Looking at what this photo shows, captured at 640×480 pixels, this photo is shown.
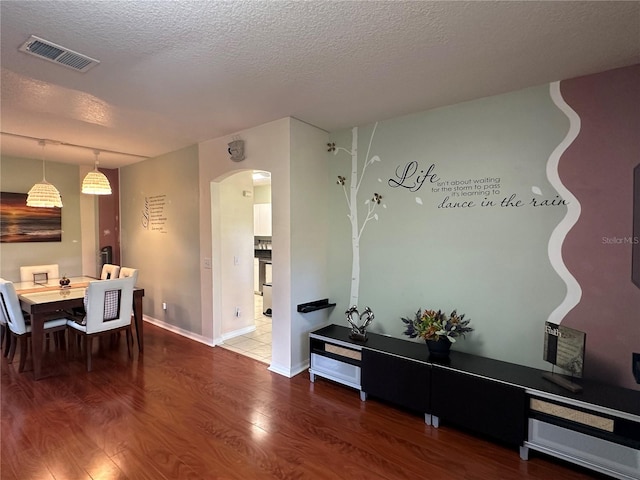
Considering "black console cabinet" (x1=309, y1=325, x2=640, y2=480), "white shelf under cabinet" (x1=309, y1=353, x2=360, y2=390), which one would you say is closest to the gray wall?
"white shelf under cabinet" (x1=309, y1=353, x2=360, y2=390)

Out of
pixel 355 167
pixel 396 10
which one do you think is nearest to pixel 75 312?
pixel 355 167

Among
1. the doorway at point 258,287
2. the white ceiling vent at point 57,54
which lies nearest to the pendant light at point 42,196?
the doorway at point 258,287

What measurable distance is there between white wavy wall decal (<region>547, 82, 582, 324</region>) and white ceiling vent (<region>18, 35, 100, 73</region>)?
11.0 feet

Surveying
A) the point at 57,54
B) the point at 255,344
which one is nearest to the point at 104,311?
the point at 255,344

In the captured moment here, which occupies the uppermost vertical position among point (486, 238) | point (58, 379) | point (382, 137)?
point (382, 137)

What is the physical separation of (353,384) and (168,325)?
3317mm

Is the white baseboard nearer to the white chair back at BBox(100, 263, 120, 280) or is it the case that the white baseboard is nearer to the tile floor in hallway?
the tile floor in hallway

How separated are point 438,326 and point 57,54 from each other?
3.33 m

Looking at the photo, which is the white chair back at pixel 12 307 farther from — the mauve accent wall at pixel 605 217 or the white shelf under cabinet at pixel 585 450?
the mauve accent wall at pixel 605 217

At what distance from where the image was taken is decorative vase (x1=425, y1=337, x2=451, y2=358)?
8.73 ft

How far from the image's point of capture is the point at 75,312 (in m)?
4.16

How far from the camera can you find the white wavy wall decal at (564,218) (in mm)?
2414

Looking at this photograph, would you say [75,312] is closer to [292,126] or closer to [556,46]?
[292,126]

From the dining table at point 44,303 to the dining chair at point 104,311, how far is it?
0.73 ft
